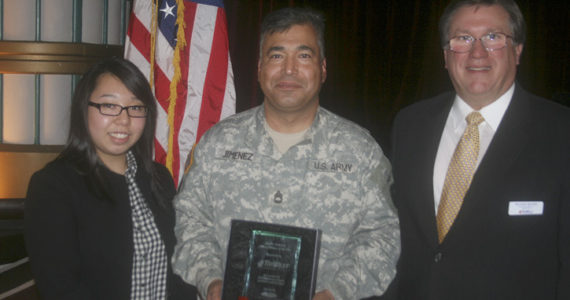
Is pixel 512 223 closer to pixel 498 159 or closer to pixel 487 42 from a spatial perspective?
pixel 498 159

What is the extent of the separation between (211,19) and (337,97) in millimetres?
1403

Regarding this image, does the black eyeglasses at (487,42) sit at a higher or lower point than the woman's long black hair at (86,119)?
higher

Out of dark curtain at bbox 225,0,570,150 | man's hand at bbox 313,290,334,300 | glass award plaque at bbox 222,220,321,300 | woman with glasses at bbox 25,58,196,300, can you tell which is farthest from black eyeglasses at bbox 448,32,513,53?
dark curtain at bbox 225,0,570,150

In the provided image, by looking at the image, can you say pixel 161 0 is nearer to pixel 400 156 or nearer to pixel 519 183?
pixel 400 156

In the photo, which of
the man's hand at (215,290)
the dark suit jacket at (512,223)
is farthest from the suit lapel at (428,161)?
the man's hand at (215,290)

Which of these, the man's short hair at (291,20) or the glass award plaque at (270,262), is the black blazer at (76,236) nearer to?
the glass award plaque at (270,262)

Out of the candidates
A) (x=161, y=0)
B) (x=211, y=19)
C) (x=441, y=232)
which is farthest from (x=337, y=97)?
(x=441, y=232)

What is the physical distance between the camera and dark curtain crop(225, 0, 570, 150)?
169 inches

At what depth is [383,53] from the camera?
Result: 4.41 meters

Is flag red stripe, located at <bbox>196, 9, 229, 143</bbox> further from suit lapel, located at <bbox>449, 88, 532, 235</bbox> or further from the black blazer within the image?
suit lapel, located at <bbox>449, 88, 532, 235</bbox>

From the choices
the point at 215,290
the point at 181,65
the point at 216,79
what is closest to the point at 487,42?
A: the point at 215,290

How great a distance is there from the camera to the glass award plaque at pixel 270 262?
1.68m

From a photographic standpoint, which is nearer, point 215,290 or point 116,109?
point 215,290

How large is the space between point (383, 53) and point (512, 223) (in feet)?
9.36
